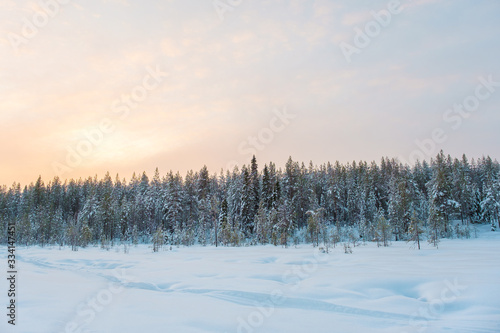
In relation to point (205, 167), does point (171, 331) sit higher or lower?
lower

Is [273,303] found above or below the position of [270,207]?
below

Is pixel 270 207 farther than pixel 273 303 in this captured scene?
Yes

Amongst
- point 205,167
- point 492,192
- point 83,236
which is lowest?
point 83,236

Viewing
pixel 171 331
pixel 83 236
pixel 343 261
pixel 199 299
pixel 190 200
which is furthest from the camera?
pixel 190 200

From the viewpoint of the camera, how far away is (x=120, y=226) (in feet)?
185

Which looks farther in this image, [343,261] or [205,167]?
[205,167]

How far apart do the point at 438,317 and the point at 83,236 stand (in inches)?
1614

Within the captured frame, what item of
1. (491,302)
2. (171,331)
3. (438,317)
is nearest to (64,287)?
(171,331)

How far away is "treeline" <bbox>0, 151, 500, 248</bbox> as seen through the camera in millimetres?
41281

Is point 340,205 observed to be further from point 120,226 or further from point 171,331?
point 171,331

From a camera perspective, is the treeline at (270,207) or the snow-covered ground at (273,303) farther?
the treeline at (270,207)

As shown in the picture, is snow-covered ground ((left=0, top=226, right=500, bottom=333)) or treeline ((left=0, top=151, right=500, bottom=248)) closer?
snow-covered ground ((left=0, top=226, right=500, bottom=333))

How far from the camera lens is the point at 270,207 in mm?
49031

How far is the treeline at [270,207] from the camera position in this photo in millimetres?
41281
